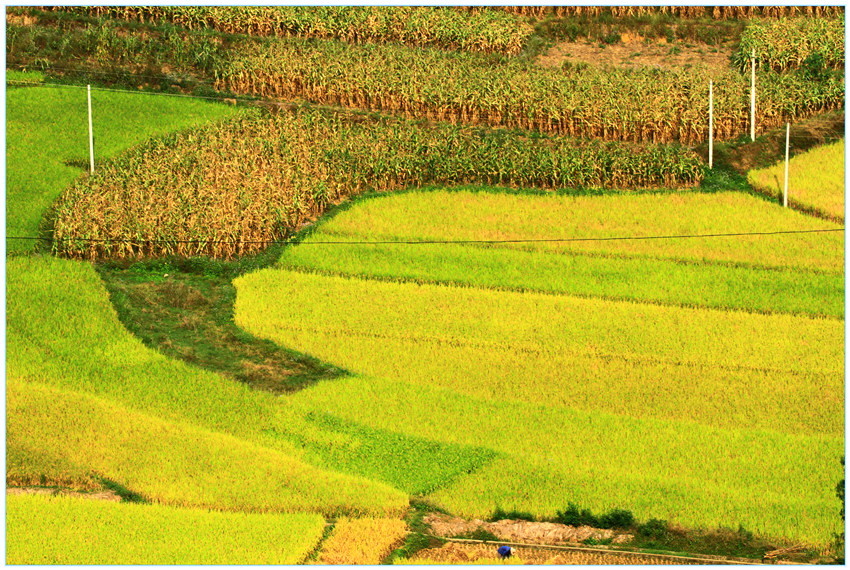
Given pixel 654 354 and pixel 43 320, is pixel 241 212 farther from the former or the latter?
pixel 654 354

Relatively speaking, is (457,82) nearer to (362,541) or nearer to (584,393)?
(584,393)

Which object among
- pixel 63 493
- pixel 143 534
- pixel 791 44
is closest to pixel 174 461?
pixel 63 493

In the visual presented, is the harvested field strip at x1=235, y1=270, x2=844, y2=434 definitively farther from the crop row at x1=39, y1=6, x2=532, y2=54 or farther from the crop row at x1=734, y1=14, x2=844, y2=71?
the crop row at x1=734, y1=14, x2=844, y2=71

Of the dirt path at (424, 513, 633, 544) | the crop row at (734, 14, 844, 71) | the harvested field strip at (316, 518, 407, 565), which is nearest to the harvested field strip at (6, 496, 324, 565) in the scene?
the harvested field strip at (316, 518, 407, 565)

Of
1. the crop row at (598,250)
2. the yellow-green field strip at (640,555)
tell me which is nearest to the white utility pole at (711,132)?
the crop row at (598,250)

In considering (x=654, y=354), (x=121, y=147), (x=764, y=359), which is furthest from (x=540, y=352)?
(x=121, y=147)
